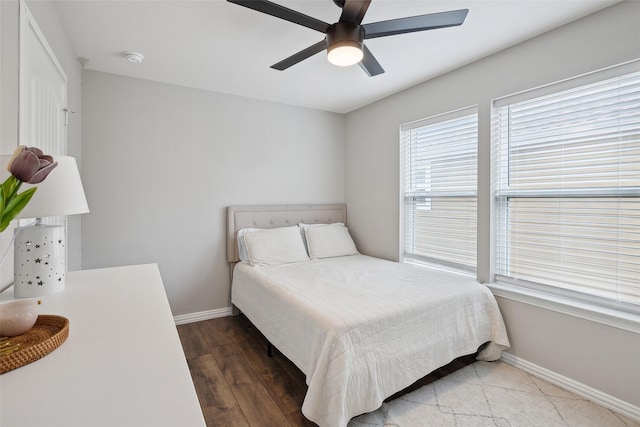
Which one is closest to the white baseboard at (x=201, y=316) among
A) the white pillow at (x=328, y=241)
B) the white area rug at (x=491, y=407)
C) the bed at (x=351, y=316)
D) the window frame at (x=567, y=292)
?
the bed at (x=351, y=316)

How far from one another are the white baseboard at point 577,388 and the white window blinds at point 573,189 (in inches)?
23.1

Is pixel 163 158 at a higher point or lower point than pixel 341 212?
higher

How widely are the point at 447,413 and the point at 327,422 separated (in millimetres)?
821

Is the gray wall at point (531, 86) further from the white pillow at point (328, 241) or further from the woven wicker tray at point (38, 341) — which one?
the woven wicker tray at point (38, 341)

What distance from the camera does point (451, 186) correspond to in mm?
2945

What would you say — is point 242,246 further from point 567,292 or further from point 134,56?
point 567,292

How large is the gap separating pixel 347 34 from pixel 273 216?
2336 millimetres

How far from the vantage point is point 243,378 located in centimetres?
225

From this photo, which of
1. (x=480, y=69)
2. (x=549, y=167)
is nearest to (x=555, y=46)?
(x=480, y=69)

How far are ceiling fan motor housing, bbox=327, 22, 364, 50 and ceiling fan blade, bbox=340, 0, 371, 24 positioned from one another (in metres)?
0.03

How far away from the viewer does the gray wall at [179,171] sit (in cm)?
284

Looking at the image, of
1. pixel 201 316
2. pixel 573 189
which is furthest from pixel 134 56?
pixel 573 189

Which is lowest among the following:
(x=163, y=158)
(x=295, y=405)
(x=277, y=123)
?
(x=295, y=405)

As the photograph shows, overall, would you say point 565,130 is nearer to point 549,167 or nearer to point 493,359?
point 549,167
